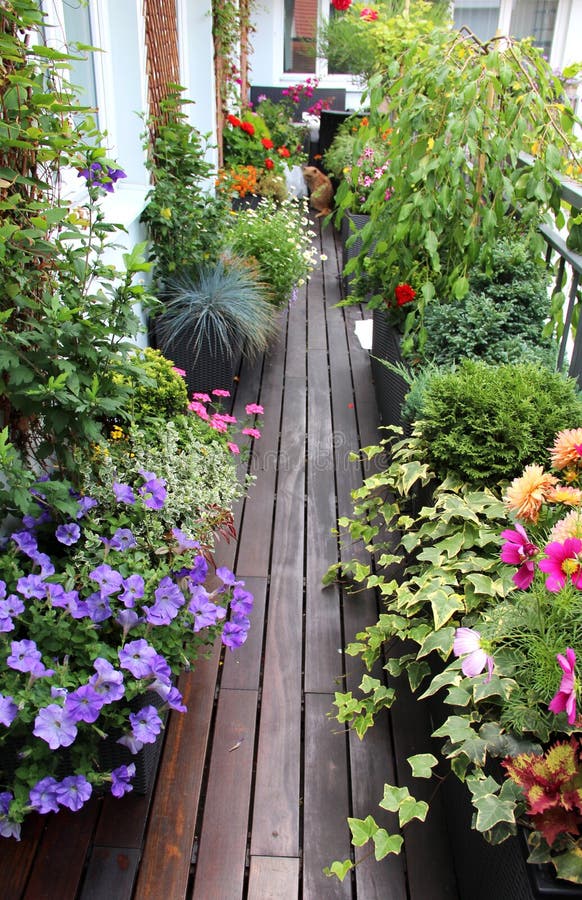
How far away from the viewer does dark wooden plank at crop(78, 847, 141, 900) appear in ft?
5.10

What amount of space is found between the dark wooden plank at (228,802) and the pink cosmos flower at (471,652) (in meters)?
0.72

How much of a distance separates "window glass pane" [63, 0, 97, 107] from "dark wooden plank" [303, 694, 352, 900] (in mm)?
2285

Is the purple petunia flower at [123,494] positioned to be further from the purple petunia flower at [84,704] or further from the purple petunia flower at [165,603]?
the purple petunia flower at [84,704]

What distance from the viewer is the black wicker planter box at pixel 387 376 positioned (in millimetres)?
3090

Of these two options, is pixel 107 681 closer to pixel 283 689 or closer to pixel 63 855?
pixel 63 855

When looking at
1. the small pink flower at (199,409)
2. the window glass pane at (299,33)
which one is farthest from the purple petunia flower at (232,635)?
the window glass pane at (299,33)

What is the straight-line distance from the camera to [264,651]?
2.22 meters

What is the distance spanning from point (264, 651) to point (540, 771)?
112cm

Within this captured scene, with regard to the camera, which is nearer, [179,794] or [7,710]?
[7,710]

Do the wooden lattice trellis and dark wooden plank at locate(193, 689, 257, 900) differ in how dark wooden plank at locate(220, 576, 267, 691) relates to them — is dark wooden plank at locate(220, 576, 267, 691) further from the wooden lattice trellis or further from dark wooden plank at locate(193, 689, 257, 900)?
the wooden lattice trellis

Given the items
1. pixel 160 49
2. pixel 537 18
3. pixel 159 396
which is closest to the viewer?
pixel 159 396

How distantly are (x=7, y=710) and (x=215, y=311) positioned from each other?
8.06ft

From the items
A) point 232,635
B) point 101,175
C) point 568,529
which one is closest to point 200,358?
point 101,175

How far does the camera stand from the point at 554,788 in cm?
119
